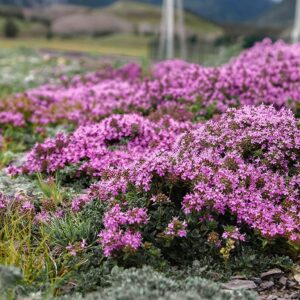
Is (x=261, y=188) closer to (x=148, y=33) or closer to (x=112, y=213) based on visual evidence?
(x=112, y=213)

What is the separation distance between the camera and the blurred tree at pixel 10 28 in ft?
162

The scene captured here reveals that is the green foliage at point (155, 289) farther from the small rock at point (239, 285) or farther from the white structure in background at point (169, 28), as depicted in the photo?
the white structure in background at point (169, 28)

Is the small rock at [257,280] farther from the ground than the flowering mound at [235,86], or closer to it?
closer to it

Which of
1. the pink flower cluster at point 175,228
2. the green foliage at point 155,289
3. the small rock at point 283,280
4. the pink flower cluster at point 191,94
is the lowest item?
the small rock at point 283,280

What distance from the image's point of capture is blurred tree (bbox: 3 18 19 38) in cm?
4931

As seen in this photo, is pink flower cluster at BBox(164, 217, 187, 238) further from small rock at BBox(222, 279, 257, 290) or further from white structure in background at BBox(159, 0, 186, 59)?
white structure in background at BBox(159, 0, 186, 59)

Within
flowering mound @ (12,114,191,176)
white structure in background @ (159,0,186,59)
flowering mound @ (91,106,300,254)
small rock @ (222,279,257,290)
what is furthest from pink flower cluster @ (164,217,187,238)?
white structure in background @ (159,0,186,59)

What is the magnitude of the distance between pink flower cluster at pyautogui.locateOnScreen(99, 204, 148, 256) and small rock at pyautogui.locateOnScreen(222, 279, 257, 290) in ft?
2.79

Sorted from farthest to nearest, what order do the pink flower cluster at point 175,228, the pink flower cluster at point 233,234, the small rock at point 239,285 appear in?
the pink flower cluster at point 233,234
the pink flower cluster at point 175,228
the small rock at point 239,285

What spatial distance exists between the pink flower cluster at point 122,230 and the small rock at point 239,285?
85 centimetres

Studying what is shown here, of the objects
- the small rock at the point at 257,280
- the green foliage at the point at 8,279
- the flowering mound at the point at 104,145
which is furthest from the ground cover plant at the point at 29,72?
the small rock at the point at 257,280

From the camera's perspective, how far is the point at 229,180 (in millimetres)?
5309

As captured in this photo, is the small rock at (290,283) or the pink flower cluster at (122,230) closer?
the pink flower cluster at (122,230)

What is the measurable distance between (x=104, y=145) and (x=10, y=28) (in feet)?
147
